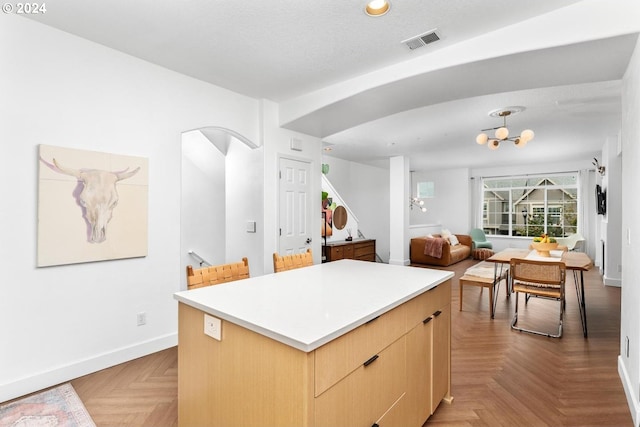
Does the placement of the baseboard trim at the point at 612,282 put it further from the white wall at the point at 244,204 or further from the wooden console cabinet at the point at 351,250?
the white wall at the point at 244,204

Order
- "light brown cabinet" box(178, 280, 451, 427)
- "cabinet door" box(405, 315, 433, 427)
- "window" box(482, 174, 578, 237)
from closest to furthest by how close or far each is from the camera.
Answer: "light brown cabinet" box(178, 280, 451, 427)
"cabinet door" box(405, 315, 433, 427)
"window" box(482, 174, 578, 237)

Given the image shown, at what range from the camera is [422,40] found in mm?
2549

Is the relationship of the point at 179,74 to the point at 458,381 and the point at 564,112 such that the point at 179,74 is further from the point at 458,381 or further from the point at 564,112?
the point at 564,112

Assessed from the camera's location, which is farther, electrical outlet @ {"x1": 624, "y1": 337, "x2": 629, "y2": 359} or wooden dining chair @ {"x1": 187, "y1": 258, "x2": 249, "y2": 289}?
electrical outlet @ {"x1": 624, "y1": 337, "x2": 629, "y2": 359}

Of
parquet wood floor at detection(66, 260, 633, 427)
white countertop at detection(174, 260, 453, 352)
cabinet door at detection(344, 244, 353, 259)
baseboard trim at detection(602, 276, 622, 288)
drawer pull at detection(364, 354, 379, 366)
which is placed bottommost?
parquet wood floor at detection(66, 260, 633, 427)

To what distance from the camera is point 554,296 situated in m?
3.33

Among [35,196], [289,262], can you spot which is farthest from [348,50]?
[35,196]

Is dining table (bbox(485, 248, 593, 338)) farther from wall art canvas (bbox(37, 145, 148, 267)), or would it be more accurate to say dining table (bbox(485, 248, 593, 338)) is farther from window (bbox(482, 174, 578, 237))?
window (bbox(482, 174, 578, 237))

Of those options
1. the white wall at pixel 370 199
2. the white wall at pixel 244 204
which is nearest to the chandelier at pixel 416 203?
the white wall at pixel 370 199

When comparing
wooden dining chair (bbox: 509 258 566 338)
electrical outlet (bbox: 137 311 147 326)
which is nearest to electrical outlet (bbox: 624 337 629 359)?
wooden dining chair (bbox: 509 258 566 338)

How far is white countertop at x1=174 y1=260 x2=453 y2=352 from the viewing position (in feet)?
3.89

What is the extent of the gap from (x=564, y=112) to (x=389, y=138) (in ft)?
8.13

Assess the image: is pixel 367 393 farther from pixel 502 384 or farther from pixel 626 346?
pixel 626 346

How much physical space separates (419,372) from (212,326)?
3.71ft
